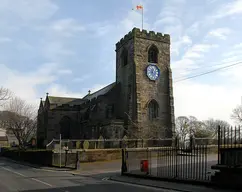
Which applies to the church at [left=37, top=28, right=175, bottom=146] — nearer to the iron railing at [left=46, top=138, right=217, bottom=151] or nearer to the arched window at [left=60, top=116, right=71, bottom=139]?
the iron railing at [left=46, top=138, right=217, bottom=151]

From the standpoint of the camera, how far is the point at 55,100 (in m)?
69.1

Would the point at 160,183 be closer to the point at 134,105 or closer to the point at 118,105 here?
the point at 134,105

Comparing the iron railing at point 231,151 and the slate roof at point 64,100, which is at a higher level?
the slate roof at point 64,100

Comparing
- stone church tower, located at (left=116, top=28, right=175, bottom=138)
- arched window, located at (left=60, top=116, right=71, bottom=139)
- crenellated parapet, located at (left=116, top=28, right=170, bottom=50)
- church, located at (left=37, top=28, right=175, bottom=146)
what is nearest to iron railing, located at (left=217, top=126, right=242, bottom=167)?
church, located at (left=37, top=28, right=175, bottom=146)

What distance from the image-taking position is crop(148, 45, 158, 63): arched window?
52969 mm

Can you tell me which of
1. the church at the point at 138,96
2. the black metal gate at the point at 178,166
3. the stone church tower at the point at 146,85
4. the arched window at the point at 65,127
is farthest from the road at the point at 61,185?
the arched window at the point at 65,127

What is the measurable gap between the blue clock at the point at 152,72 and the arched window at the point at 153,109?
3.79 metres

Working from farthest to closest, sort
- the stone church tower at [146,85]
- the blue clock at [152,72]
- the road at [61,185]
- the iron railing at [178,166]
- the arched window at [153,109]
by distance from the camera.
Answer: the blue clock at [152,72] < the arched window at [153,109] < the stone church tower at [146,85] < the iron railing at [178,166] < the road at [61,185]

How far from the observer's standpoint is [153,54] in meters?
53.4

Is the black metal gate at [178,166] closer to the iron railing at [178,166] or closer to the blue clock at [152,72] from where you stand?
the iron railing at [178,166]

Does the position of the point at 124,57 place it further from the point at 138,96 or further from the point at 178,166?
the point at 178,166

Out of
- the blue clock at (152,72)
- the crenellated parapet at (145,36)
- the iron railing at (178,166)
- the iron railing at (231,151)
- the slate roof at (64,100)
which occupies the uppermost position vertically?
the crenellated parapet at (145,36)

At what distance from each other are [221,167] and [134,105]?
3632 cm

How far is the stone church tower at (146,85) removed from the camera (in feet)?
160
